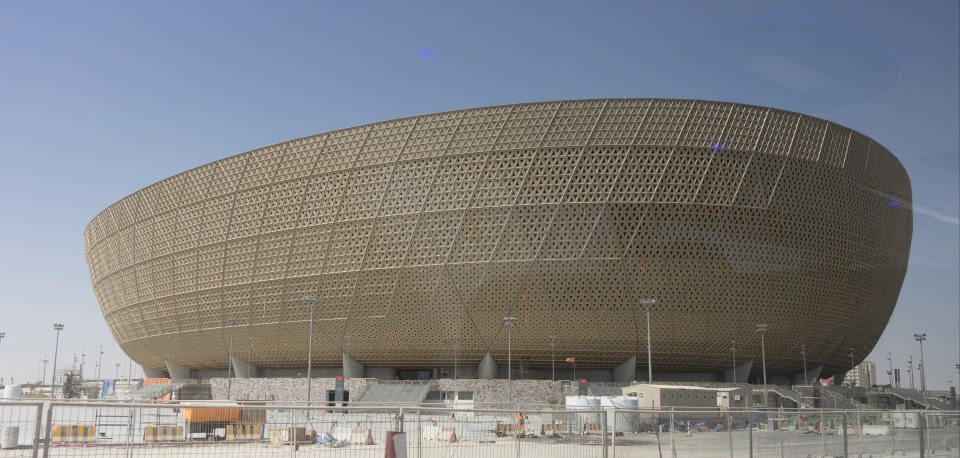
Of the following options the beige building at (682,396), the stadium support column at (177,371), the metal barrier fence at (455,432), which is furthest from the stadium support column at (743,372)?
the stadium support column at (177,371)

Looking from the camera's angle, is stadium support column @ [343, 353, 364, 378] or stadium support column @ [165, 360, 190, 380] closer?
stadium support column @ [343, 353, 364, 378]

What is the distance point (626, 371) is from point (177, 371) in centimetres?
3120

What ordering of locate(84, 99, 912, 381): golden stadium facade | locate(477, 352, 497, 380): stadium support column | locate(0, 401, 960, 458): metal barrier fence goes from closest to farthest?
1. locate(0, 401, 960, 458): metal barrier fence
2. locate(84, 99, 912, 381): golden stadium facade
3. locate(477, 352, 497, 380): stadium support column

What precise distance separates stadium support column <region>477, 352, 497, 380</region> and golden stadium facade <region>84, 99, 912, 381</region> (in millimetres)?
115

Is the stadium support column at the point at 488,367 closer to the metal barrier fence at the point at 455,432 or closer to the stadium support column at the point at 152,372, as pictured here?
the stadium support column at the point at 152,372

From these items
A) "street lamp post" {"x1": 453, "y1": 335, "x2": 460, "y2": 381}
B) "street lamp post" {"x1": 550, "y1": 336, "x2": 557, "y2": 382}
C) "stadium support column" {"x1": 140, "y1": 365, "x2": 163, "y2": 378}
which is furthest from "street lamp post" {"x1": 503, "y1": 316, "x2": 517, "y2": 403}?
"stadium support column" {"x1": 140, "y1": 365, "x2": 163, "y2": 378}

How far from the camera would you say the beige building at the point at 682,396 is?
32500 millimetres

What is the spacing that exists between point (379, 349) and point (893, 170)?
98.0 ft

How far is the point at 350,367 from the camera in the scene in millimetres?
46531

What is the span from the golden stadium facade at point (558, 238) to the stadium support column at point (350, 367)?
0.18 metres

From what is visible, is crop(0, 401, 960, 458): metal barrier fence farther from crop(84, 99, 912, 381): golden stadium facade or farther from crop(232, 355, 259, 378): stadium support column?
crop(232, 355, 259, 378): stadium support column

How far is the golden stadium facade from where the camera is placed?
3972 cm

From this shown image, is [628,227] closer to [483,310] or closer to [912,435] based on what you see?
[483,310]

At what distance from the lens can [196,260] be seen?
48.1m
